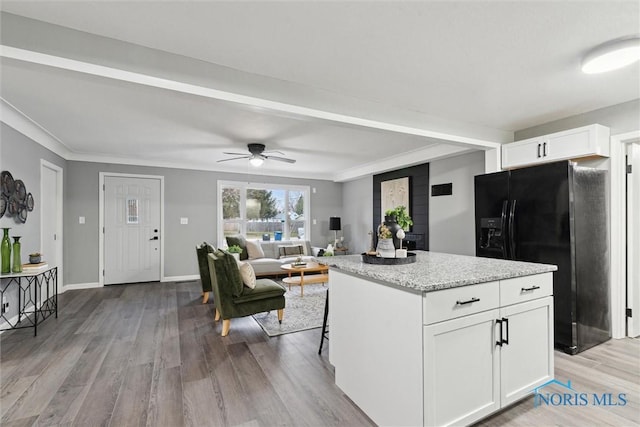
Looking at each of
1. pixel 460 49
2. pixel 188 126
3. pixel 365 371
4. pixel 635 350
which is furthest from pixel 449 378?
pixel 188 126

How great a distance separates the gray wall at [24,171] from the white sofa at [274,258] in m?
3.03

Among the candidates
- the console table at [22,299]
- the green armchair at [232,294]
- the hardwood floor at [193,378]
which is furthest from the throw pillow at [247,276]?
the console table at [22,299]

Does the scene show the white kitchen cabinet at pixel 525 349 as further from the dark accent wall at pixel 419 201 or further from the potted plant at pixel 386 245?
the dark accent wall at pixel 419 201

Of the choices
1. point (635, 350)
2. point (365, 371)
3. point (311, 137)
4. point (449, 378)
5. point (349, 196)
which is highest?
point (311, 137)

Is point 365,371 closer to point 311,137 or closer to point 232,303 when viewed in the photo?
point 232,303

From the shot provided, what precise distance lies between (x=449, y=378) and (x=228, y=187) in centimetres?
592

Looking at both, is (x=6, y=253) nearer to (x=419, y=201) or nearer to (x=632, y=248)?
(x=419, y=201)

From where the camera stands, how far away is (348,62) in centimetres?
223

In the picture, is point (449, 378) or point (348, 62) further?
point (348, 62)

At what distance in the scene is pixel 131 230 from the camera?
5672mm

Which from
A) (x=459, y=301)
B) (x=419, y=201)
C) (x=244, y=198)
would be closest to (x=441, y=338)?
(x=459, y=301)

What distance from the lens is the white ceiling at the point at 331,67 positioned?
67.2 inches

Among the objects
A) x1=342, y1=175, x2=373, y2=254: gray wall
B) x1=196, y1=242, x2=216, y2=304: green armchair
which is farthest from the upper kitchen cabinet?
x1=196, y1=242, x2=216, y2=304: green armchair

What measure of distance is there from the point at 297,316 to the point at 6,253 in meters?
3.08
